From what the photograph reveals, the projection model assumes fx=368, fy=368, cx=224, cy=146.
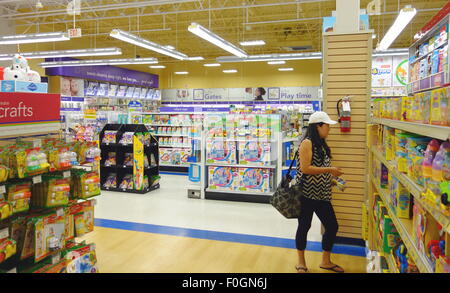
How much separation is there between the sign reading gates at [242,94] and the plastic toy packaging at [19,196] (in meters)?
19.1

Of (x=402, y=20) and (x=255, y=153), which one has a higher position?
(x=402, y=20)

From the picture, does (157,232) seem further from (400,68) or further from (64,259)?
(400,68)

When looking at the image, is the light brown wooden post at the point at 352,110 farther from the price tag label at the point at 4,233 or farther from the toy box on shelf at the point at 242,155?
the price tag label at the point at 4,233

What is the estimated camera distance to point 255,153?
23.4 ft

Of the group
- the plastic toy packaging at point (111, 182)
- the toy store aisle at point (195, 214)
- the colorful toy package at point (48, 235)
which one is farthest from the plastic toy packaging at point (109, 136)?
the colorful toy package at point (48, 235)

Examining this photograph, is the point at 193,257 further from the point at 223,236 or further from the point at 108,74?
the point at 108,74

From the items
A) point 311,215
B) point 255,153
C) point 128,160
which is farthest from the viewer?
point 128,160

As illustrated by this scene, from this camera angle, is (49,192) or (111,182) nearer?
(49,192)

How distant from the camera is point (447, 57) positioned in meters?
6.20

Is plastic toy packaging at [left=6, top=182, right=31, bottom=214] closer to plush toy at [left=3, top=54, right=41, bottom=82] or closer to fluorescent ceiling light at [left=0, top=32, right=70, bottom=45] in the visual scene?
plush toy at [left=3, top=54, right=41, bottom=82]

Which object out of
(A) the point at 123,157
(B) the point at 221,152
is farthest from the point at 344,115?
(A) the point at 123,157

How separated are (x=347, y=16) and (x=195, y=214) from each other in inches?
152

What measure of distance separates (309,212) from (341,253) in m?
1.14
